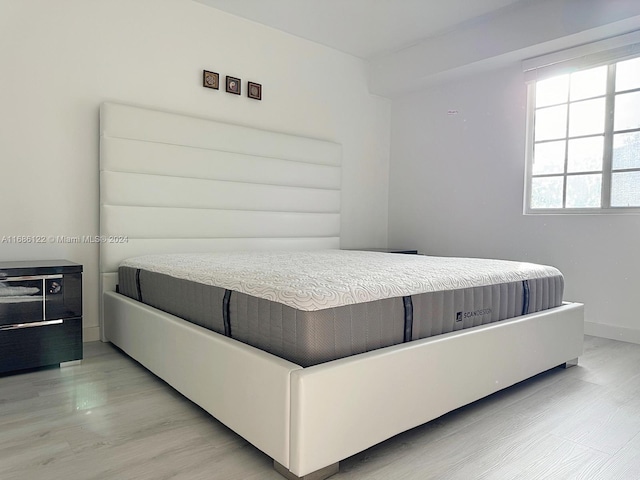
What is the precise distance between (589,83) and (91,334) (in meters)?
3.88

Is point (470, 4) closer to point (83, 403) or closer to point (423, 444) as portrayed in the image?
point (423, 444)

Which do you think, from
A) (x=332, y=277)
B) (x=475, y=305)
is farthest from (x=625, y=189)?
(x=332, y=277)

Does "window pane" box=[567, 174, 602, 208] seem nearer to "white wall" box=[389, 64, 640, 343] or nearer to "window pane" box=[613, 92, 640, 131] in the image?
"white wall" box=[389, 64, 640, 343]

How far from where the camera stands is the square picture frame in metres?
3.46

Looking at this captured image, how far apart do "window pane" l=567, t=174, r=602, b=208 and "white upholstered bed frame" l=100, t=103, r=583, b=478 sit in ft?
4.01

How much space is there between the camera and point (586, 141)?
334 centimetres

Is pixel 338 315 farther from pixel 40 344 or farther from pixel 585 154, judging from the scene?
pixel 585 154

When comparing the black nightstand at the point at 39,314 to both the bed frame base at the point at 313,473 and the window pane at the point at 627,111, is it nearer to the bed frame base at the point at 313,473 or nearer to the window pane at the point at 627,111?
the bed frame base at the point at 313,473

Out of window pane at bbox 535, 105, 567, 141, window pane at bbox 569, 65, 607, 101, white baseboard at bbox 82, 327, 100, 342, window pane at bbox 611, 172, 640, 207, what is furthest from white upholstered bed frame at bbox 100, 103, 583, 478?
window pane at bbox 569, 65, 607, 101

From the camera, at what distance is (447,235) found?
418 centimetres

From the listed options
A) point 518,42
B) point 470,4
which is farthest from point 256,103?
point 518,42

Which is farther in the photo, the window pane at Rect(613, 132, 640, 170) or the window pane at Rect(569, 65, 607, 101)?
the window pane at Rect(569, 65, 607, 101)

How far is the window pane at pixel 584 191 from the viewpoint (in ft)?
10.7

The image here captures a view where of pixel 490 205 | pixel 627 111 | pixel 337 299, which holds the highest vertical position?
pixel 627 111
